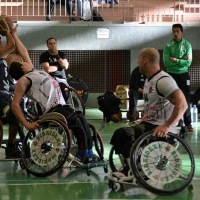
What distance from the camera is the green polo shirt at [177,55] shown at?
8.83m

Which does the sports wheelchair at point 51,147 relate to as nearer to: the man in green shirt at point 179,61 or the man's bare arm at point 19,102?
the man's bare arm at point 19,102

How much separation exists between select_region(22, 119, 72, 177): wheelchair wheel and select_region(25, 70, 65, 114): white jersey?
26 cm

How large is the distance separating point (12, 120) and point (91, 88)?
805cm

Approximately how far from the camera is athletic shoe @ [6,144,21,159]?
238 inches

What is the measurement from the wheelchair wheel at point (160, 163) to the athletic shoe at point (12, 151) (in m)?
1.74

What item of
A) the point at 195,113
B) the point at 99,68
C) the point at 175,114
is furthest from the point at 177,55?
the point at 99,68

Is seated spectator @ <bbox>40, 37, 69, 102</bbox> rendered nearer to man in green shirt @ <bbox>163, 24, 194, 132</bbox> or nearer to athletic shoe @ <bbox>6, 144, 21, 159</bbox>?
man in green shirt @ <bbox>163, 24, 194, 132</bbox>

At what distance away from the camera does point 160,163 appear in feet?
15.3

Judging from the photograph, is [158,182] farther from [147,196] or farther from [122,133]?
[122,133]

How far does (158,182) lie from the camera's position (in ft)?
15.2

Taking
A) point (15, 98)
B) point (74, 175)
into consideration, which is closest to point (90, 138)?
point (74, 175)

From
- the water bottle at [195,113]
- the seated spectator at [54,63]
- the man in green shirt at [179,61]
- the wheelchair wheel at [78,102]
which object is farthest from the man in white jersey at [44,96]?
the water bottle at [195,113]

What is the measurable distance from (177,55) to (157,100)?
164 inches

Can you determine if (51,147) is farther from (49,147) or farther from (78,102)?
(78,102)
